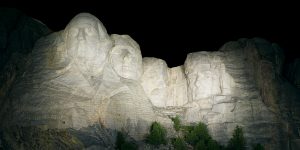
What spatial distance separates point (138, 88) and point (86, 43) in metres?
3.20

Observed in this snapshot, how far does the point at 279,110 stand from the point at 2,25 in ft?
45.7

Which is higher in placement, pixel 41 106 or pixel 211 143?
pixel 41 106

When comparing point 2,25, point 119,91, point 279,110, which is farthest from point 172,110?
point 2,25

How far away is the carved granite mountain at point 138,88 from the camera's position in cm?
2211

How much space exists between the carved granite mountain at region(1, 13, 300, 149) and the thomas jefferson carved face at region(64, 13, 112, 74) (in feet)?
0.15

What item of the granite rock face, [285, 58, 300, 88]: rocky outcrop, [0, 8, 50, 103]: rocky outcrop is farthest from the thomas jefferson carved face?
[285, 58, 300, 88]: rocky outcrop

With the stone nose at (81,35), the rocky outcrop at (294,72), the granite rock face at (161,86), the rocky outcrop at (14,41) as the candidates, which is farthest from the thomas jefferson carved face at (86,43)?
the rocky outcrop at (294,72)

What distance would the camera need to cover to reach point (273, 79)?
2525 centimetres

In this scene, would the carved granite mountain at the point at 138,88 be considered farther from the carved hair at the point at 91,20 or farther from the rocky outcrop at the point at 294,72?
the rocky outcrop at the point at 294,72

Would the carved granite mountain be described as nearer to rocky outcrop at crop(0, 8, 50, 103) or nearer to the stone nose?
the stone nose

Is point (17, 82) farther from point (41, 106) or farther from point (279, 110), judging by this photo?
point (279, 110)

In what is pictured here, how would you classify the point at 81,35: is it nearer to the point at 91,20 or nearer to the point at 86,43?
the point at 86,43

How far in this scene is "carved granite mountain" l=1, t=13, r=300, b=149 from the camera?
22.1m

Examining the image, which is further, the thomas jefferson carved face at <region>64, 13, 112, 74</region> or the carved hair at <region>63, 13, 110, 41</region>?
the carved hair at <region>63, 13, 110, 41</region>
